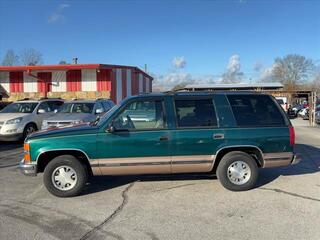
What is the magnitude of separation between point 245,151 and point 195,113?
3.79 feet

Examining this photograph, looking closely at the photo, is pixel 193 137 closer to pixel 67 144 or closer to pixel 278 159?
pixel 278 159

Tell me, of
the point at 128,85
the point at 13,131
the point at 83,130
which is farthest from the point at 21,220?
the point at 128,85

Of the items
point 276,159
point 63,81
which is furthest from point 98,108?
point 63,81

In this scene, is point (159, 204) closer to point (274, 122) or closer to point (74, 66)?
point (274, 122)

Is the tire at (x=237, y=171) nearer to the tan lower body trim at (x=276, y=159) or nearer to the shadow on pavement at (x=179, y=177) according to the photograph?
the tan lower body trim at (x=276, y=159)

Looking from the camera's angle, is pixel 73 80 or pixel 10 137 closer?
pixel 10 137

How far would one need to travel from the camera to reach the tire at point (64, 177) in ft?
21.3

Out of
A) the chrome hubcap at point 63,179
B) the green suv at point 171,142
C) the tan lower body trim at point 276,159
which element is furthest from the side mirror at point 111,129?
the tan lower body trim at point 276,159

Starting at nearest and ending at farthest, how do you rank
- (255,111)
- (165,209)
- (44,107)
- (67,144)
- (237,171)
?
(165,209)
(67,144)
(237,171)
(255,111)
(44,107)

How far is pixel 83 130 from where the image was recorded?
6504 millimetres

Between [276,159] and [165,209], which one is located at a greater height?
[276,159]

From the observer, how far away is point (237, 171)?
6.77 metres

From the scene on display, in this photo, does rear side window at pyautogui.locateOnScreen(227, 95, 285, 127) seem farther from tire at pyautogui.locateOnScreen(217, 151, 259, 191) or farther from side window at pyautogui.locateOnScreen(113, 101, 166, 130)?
side window at pyautogui.locateOnScreen(113, 101, 166, 130)

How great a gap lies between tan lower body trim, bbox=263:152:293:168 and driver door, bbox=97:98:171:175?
1753 mm
